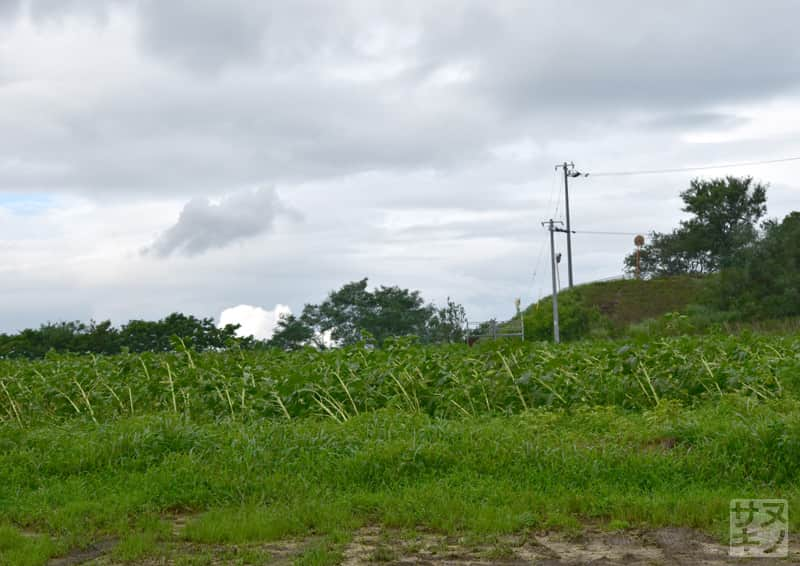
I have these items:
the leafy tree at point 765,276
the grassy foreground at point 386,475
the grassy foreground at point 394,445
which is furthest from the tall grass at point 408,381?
the leafy tree at point 765,276

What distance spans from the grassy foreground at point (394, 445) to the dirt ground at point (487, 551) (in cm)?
15

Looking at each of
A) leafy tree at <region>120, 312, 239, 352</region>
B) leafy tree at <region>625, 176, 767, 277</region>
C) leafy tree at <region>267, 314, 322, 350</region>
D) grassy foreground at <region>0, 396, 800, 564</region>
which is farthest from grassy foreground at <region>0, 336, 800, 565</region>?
leafy tree at <region>625, 176, 767, 277</region>

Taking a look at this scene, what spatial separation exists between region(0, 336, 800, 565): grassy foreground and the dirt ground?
5.8 inches

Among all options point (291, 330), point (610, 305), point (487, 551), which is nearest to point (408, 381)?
point (487, 551)

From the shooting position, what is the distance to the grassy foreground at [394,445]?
245 inches

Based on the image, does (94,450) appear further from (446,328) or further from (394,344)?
(446,328)

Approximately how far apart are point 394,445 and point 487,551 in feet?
7.34

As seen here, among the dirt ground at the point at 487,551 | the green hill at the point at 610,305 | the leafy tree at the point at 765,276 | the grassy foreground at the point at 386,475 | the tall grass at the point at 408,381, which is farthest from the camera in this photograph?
the green hill at the point at 610,305

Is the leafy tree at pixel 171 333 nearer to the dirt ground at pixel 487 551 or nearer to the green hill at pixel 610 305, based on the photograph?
the dirt ground at pixel 487 551

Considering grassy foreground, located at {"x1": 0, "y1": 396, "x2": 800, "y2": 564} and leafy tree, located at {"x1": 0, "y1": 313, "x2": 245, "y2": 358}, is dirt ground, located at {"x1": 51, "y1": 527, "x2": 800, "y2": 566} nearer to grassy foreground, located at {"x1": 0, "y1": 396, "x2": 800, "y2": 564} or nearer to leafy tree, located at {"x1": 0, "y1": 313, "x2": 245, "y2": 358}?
grassy foreground, located at {"x1": 0, "y1": 396, "x2": 800, "y2": 564}

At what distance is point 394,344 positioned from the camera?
40.9 ft

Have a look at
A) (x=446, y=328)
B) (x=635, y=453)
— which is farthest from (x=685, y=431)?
(x=446, y=328)

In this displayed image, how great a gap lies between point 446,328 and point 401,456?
2847cm

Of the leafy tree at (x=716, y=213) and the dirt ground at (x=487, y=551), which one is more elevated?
the leafy tree at (x=716, y=213)
